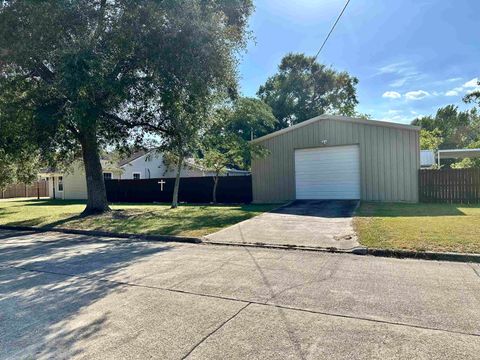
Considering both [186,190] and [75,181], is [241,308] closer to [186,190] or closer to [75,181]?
[186,190]

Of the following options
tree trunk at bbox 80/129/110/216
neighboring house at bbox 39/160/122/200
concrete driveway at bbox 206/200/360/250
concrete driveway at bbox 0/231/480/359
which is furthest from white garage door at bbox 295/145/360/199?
neighboring house at bbox 39/160/122/200

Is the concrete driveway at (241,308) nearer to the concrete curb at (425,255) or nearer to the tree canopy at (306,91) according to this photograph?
the concrete curb at (425,255)

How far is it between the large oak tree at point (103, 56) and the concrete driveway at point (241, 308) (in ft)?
17.8

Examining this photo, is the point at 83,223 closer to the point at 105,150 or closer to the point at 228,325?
the point at 105,150

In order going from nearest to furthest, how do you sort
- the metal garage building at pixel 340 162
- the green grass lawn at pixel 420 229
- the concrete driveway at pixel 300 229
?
the green grass lawn at pixel 420 229, the concrete driveway at pixel 300 229, the metal garage building at pixel 340 162

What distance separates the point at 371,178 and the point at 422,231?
7.13 metres

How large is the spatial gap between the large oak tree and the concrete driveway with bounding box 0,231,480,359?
17.8 feet

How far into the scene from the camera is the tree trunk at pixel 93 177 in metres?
13.6

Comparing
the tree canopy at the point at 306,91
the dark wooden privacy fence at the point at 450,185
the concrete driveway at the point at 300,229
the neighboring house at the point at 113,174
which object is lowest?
the concrete driveway at the point at 300,229

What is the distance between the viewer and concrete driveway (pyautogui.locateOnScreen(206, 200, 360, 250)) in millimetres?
7650

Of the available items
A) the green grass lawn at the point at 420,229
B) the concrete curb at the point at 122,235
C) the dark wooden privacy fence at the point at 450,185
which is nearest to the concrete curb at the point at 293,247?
the green grass lawn at the point at 420,229

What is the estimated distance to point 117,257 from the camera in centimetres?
697

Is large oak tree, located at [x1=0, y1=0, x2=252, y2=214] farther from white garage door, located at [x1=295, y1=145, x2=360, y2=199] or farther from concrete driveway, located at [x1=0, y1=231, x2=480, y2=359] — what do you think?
white garage door, located at [x1=295, y1=145, x2=360, y2=199]

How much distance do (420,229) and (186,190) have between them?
14914 millimetres
